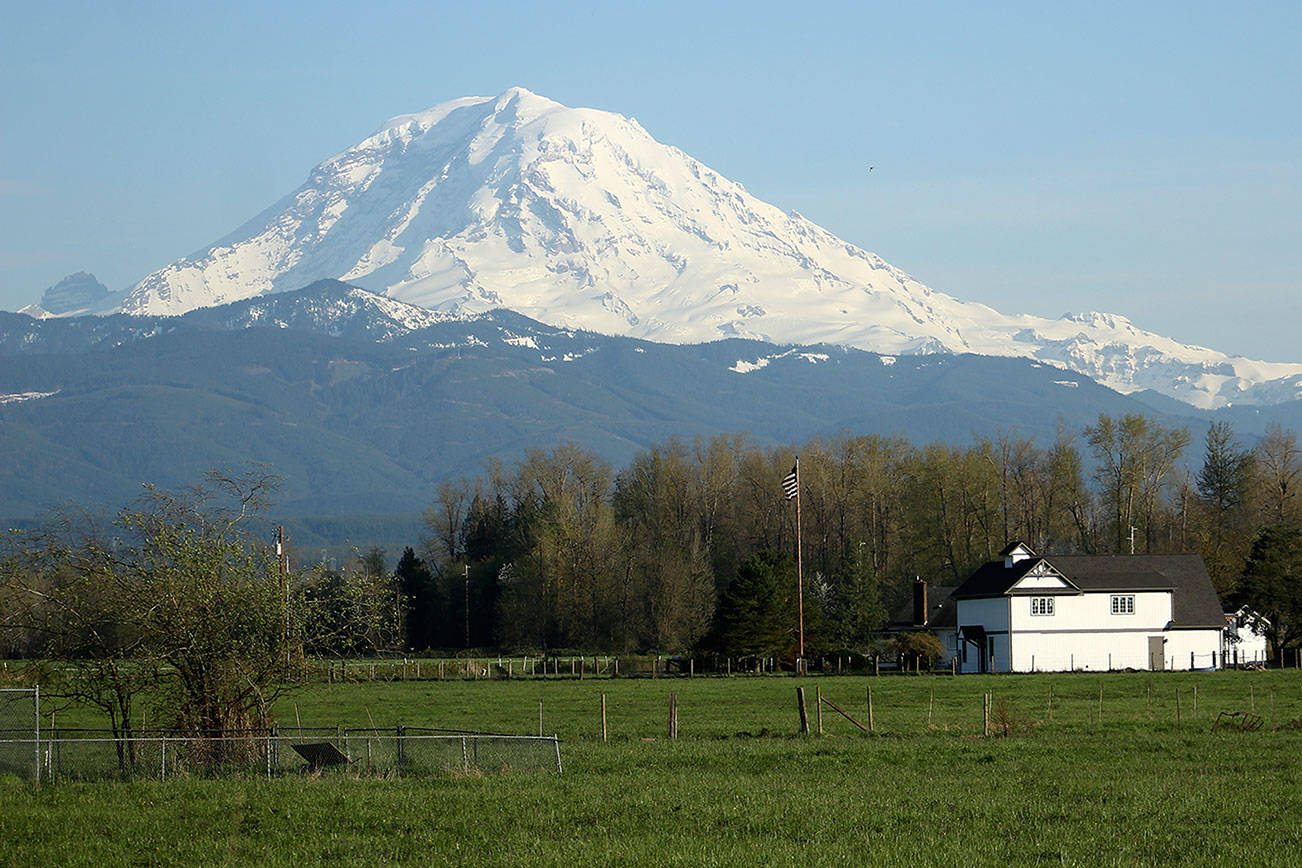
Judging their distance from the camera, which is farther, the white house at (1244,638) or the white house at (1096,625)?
the white house at (1244,638)

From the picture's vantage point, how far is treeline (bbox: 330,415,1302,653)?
102375mm

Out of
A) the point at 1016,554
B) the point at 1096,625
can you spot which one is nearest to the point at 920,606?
the point at 1016,554

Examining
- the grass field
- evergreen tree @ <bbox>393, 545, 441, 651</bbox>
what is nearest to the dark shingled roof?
Result: the grass field

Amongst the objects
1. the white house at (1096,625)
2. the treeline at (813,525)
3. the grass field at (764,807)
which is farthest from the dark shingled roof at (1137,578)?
the grass field at (764,807)

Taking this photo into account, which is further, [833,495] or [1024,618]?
[833,495]

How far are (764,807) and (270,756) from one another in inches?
397

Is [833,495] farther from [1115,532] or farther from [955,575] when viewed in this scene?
[1115,532]

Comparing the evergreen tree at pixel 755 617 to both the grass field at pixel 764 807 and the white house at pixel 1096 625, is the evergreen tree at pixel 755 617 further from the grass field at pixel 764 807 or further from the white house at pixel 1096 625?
the grass field at pixel 764 807

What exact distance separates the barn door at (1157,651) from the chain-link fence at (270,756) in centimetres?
5930

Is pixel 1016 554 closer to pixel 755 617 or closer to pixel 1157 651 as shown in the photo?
pixel 1157 651

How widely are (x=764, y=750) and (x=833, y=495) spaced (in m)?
87.3

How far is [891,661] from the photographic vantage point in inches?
3501

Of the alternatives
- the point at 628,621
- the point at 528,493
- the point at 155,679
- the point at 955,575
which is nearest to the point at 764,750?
the point at 155,679

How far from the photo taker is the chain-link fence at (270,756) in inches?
1134
